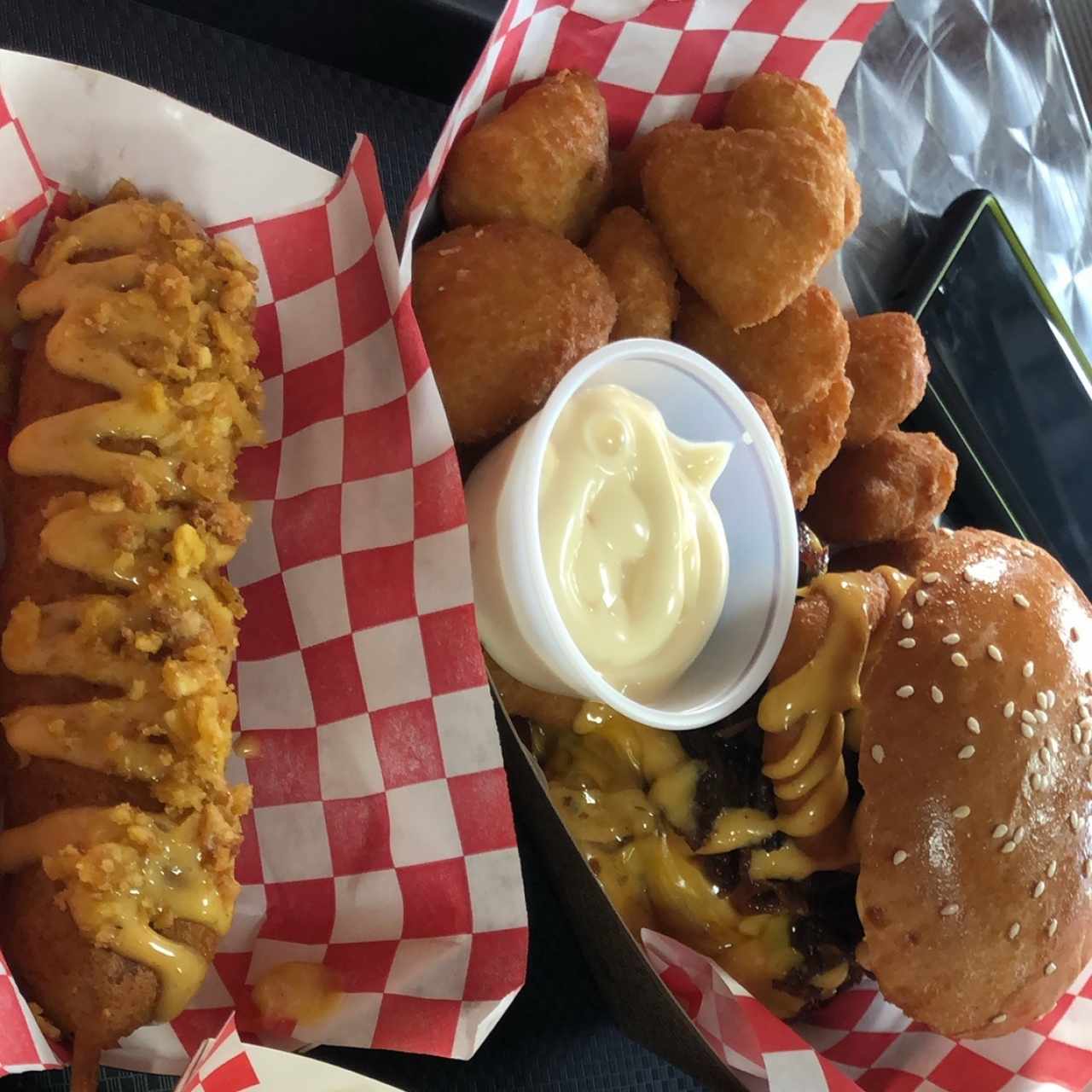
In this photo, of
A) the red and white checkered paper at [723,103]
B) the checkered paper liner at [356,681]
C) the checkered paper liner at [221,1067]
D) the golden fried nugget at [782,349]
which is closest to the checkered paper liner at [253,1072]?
the checkered paper liner at [221,1067]

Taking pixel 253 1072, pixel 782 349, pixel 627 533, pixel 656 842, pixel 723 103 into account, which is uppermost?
pixel 723 103

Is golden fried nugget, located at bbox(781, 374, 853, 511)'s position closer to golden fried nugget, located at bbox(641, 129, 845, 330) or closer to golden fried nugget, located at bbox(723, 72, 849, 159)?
golden fried nugget, located at bbox(641, 129, 845, 330)

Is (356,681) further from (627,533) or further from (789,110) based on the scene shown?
(789,110)

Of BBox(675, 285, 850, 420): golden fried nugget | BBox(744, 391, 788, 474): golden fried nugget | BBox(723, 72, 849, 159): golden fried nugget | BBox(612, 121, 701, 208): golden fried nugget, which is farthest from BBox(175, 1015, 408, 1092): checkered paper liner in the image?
BBox(723, 72, 849, 159): golden fried nugget

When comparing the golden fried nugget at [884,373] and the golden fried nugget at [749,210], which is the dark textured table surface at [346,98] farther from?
the golden fried nugget at [884,373]

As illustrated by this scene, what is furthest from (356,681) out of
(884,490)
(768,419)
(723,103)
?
(723,103)

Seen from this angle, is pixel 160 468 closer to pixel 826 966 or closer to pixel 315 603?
pixel 315 603

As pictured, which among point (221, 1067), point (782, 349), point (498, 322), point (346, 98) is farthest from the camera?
point (346, 98)
